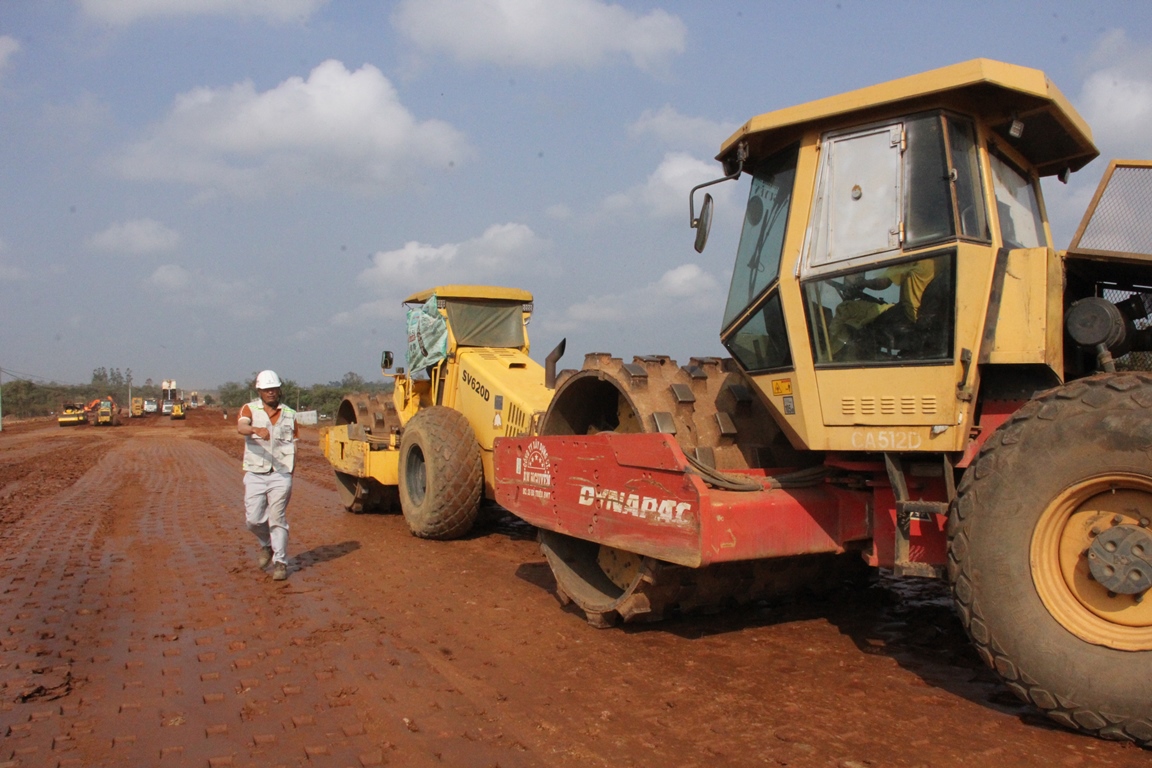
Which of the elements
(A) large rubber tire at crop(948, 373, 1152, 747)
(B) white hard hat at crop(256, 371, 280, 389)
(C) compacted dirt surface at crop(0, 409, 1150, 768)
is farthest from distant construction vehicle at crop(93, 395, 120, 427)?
(A) large rubber tire at crop(948, 373, 1152, 747)

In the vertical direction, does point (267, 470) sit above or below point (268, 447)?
below

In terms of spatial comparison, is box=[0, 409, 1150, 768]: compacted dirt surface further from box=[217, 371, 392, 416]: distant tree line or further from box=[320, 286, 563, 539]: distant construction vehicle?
box=[217, 371, 392, 416]: distant tree line

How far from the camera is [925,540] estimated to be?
145 inches

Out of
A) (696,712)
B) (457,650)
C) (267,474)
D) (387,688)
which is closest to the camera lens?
(696,712)

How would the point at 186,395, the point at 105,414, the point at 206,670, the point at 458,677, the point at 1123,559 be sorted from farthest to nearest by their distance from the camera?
1. the point at 186,395
2. the point at 105,414
3. the point at 206,670
4. the point at 458,677
5. the point at 1123,559

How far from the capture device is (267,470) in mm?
6758

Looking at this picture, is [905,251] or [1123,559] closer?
[1123,559]

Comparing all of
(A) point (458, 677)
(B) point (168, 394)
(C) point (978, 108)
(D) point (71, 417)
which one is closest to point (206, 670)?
(A) point (458, 677)

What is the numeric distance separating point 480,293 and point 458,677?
227 inches

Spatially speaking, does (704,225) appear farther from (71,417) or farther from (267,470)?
(71,417)

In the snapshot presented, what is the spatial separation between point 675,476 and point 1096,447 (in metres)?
1.76

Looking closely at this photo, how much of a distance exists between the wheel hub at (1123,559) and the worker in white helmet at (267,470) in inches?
217

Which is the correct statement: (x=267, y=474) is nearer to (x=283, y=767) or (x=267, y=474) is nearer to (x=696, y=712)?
(x=283, y=767)

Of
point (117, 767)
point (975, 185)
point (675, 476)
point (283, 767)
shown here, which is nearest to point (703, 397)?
point (675, 476)
